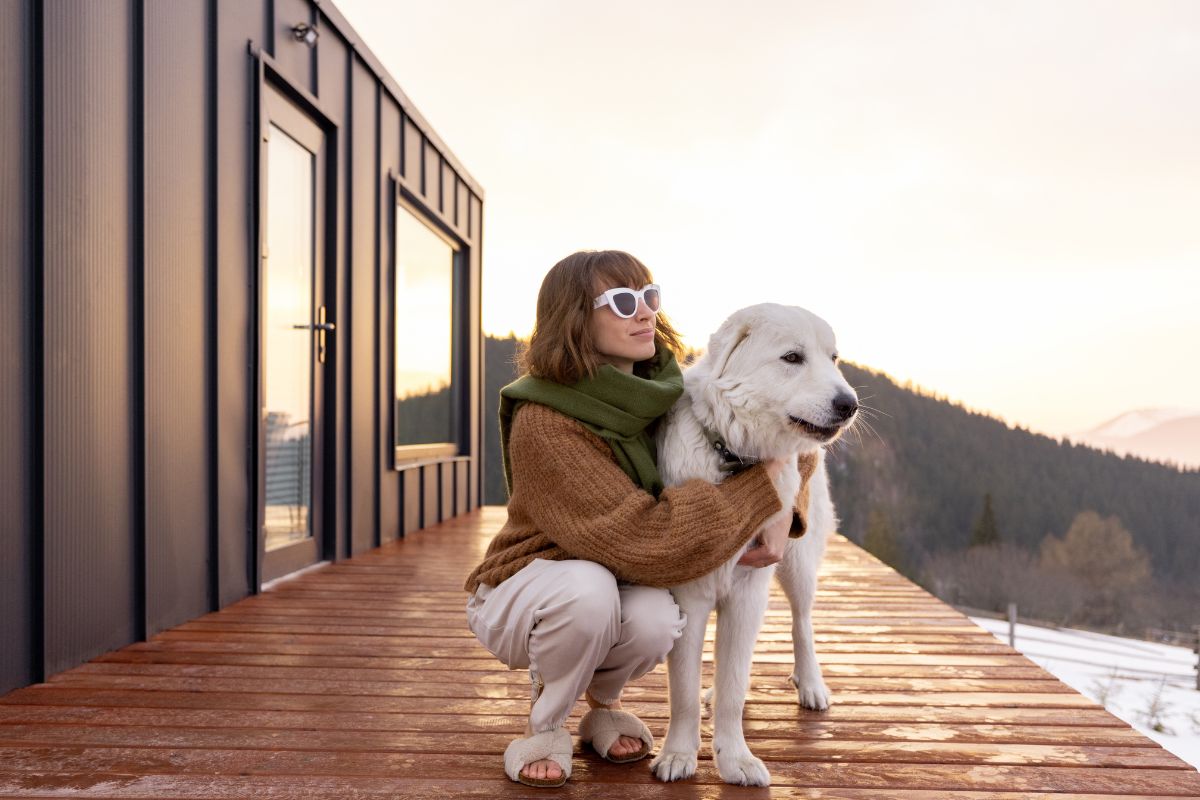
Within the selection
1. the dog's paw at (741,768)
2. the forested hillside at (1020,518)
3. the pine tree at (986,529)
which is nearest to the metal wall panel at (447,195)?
the dog's paw at (741,768)

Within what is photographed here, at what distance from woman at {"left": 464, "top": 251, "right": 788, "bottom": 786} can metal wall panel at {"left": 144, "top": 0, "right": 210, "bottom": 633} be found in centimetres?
171

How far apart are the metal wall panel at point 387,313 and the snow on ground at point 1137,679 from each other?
977cm

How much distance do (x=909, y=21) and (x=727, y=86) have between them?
2258 millimetres

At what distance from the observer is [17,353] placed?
2.24 m

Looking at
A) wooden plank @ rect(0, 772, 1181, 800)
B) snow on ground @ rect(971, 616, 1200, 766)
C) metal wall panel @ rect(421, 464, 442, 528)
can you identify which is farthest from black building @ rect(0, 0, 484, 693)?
snow on ground @ rect(971, 616, 1200, 766)

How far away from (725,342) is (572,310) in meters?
0.35

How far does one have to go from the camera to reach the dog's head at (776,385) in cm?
162

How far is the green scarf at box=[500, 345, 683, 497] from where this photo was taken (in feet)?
5.71

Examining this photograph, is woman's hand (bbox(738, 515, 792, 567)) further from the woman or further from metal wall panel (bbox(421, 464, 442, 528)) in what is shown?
metal wall panel (bbox(421, 464, 442, 528))

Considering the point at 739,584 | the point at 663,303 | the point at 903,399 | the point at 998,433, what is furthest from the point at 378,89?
the point at 998,433

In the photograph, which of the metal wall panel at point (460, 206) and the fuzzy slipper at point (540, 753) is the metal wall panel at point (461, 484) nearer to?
the metal wall panel at point (460, 206)

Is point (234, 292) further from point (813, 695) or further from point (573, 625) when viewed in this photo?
point (813, 695)

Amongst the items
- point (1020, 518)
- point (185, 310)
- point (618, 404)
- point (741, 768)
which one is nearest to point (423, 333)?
point (185, 310)

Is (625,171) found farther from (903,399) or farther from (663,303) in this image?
(903,399)
